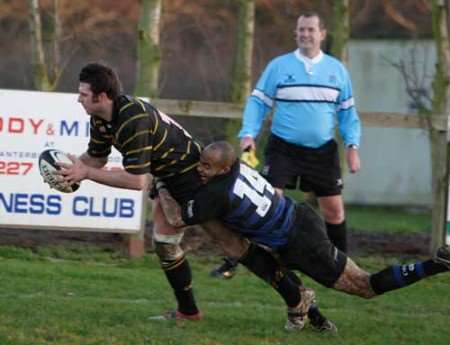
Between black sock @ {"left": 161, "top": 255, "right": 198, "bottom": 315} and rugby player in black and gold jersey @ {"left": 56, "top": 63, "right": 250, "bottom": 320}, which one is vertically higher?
rugby player in black and gold jersey @ {"left": 56, "top": 63, "right": 250, "bottom": 320}

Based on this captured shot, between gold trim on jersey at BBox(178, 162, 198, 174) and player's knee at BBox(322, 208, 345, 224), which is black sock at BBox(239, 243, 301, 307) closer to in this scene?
gold trim on jersey at BBox(178, 162, 198, 174)

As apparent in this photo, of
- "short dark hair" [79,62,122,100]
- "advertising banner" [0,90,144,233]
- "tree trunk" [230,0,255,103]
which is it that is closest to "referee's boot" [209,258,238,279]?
"advertising banner" [0,90,144,233]

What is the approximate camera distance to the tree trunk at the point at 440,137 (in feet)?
35.9

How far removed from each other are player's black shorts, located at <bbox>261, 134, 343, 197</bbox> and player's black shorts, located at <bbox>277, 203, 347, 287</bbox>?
2044 mm

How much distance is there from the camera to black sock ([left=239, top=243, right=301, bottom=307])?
7199mm

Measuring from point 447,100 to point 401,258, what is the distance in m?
2.35

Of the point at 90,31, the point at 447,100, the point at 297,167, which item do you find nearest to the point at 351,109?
the point at 297,167

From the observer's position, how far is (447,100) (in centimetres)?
1254

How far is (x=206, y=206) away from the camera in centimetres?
690

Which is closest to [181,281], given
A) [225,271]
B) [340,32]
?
[225,271]

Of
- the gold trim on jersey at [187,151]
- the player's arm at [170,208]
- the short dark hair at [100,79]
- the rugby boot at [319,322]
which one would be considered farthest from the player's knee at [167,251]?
the short dark hair at [100,79]

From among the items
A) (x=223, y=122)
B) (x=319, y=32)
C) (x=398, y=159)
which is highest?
(x=319, y=32)

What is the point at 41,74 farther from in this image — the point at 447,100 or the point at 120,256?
the point at 447,100

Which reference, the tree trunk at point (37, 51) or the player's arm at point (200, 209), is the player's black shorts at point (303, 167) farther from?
the tree trunk at point (37, 51)
